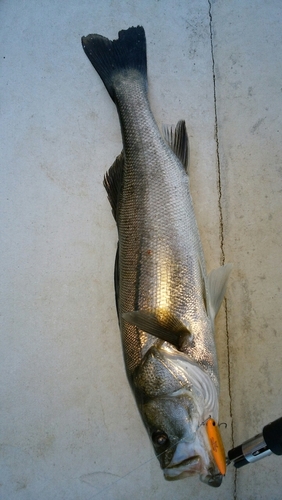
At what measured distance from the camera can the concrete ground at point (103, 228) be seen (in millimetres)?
2076

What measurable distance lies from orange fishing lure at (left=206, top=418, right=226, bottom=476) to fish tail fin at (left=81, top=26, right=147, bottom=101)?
1706 millimetres

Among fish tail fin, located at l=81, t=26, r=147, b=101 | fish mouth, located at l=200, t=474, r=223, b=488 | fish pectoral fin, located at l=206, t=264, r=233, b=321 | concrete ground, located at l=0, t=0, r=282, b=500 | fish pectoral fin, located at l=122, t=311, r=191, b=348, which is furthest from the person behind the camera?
fish tail fin, located at l=81, t=26, r=147, b=101

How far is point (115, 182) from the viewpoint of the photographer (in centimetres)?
211

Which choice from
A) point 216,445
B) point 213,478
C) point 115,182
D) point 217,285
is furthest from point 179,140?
point 213,478

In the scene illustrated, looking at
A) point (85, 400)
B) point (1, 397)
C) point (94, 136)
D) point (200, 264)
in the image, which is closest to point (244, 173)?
point (200, 264)

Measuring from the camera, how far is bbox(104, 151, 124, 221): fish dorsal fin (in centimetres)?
209

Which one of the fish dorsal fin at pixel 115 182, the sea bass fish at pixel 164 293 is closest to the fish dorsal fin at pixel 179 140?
the sea bass fish at pixel 164 293

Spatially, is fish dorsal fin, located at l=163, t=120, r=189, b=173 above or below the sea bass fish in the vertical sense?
above

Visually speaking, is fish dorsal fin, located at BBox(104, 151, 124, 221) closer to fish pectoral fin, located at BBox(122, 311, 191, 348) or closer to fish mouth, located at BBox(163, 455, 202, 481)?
fish pectoral fin, located at BBox(122, 311, 191, 348)

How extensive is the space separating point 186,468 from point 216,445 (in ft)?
0.45

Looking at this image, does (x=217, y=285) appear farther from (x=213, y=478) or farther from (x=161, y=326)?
(x=213, y=478)

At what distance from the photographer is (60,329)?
7.55 ft

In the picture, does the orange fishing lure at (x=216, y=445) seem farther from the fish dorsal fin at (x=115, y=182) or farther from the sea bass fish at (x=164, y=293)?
the fish dorsal fin at (x=115, y=182)

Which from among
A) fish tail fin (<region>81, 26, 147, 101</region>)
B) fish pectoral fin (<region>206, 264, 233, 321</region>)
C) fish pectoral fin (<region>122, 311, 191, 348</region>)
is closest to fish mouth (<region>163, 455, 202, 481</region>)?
fish pectoral fin (<region>122, 311, 191, 348</region>)
